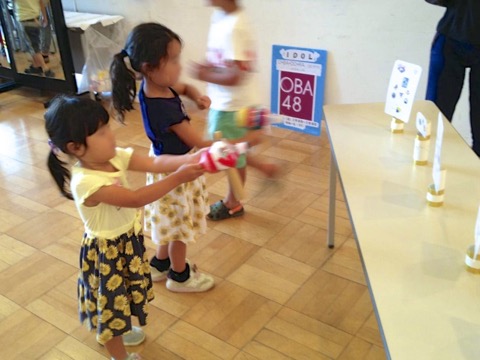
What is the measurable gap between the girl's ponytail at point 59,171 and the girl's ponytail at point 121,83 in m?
0.33

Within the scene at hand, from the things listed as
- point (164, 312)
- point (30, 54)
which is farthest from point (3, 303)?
point (30, 54)

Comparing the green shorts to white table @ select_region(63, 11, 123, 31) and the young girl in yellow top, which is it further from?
white table @ select_region(63, 11, 123, 31)

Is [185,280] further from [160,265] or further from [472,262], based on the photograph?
[472,262]

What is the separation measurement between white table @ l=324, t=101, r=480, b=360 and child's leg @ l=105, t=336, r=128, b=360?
33.5 inches

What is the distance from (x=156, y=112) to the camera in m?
1.69

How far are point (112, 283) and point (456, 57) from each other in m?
1.85

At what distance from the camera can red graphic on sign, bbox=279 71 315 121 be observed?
133 inches

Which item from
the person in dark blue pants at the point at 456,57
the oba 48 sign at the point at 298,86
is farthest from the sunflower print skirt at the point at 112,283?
the oba 48 sign at the point at 298,86

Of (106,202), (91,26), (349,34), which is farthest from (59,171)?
(91,26)

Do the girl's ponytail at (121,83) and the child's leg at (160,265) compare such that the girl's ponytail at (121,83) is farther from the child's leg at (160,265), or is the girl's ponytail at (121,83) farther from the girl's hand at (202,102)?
the child's leg at (160,265)

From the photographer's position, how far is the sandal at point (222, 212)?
2.55m

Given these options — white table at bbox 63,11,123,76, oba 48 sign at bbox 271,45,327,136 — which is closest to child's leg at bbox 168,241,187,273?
oba 48 sign at bbox 271,45,327,136

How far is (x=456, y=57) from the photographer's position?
2.38m

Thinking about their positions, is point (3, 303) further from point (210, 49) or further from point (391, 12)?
point (391, 12)
